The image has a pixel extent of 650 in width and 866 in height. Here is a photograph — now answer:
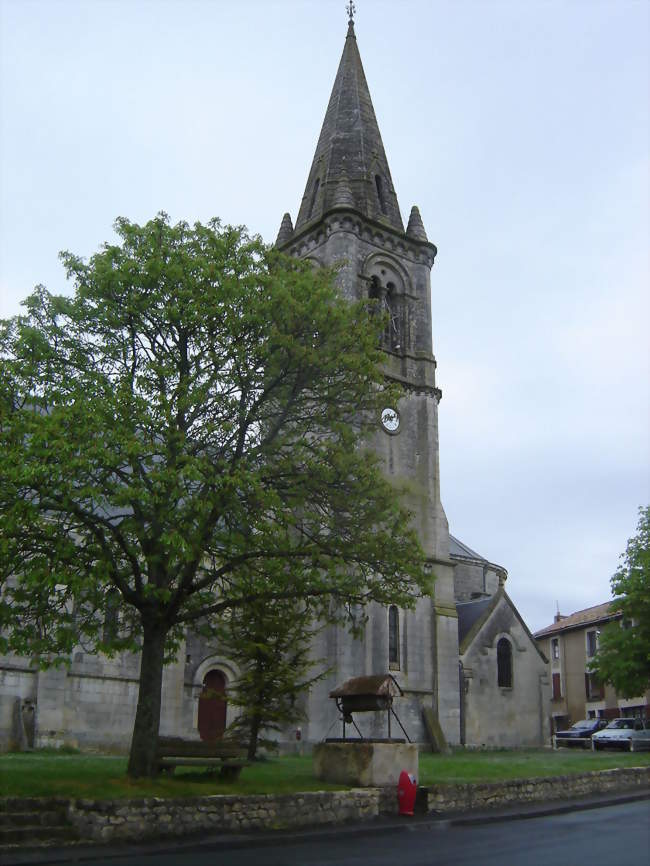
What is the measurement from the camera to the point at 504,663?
114 feet

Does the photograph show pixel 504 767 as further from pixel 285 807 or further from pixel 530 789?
pixel 285 807

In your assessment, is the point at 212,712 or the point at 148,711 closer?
the point at 148,711

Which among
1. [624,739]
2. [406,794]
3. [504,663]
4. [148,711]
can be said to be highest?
[504,663]

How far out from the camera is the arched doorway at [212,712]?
96.5 feet

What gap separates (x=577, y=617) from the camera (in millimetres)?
56094

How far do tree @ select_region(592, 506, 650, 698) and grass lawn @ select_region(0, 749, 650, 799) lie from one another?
496 cm

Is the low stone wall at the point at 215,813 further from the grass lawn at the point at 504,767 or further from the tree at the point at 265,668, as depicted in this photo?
the tree at the point at 265,668

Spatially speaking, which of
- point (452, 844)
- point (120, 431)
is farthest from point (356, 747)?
point (120, 431)

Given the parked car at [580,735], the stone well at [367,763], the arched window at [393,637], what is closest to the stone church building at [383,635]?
the arched window at [393,637]

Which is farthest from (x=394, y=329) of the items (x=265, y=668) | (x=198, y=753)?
(x=198, y=753)

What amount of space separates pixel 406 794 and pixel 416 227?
86.6ft

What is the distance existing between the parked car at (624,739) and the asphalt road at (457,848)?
17.5 meters

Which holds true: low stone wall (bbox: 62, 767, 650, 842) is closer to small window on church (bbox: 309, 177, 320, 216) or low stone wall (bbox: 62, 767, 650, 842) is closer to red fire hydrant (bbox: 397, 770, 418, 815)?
red fire hydrant (bbox: 397, 770, 418, 815)

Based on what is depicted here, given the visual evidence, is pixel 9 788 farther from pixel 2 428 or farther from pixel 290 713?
pixel 290 713
